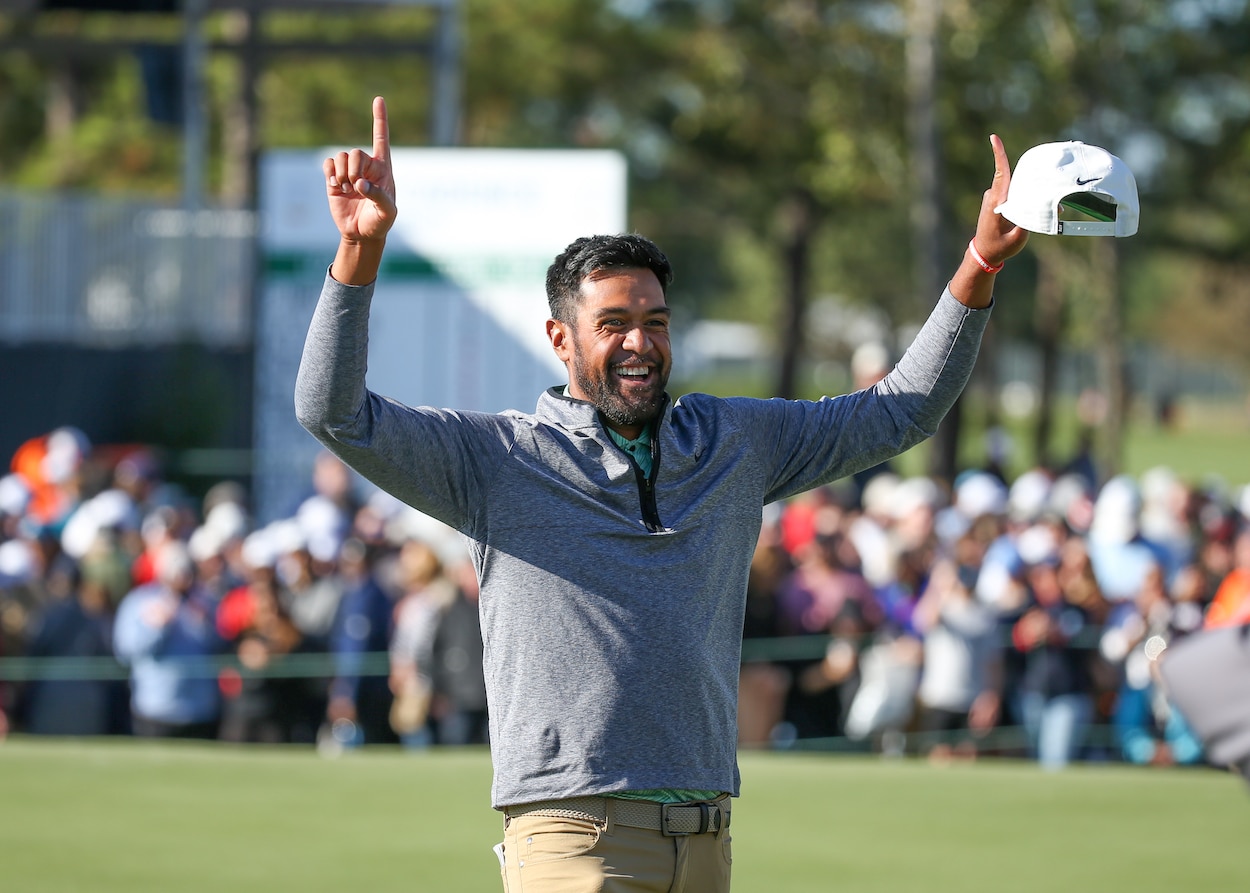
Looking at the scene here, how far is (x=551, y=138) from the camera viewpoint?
119 ft

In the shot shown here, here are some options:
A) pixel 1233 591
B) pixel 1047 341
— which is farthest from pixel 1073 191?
pixel 1047 341

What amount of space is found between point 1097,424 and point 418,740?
18340mm

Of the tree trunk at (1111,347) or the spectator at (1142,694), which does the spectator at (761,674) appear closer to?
the spectator at (1142,694)

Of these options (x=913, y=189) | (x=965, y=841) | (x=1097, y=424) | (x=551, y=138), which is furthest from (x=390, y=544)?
(x=551, y=138)

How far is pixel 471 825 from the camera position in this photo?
9.49 meters

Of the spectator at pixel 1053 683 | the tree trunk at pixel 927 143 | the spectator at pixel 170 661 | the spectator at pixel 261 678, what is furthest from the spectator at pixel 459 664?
the tree trunk at pixel 927 143

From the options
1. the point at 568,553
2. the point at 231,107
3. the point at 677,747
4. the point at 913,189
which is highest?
the point at 231,107

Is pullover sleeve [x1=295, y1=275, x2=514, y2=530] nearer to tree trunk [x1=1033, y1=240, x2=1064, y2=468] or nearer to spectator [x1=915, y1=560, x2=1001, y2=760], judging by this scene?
spectator [x1=915, y1=560, x2=1001, y2=760]

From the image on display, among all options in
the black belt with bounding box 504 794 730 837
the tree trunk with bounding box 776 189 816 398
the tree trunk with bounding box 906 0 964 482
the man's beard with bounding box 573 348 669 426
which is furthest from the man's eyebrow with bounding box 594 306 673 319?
the tree trunk with bounding box 776 189 816 398

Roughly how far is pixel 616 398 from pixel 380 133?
28.8 inches

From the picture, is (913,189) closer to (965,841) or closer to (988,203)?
(965,841)

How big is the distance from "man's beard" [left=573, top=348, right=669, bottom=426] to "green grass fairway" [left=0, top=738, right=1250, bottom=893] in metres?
4.71

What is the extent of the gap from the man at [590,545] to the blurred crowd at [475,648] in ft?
25.3

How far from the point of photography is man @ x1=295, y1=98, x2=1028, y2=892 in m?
3.81
